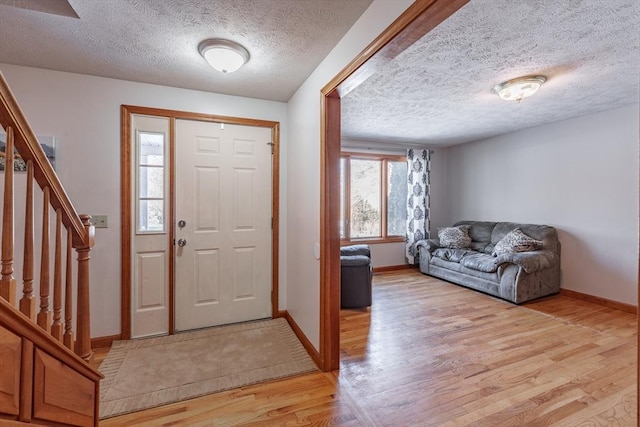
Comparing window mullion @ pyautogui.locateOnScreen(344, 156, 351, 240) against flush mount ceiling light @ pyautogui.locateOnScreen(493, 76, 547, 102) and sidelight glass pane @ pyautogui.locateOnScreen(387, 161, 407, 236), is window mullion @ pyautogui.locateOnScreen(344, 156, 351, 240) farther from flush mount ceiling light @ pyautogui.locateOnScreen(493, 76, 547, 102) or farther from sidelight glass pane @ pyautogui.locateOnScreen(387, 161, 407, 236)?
flush mount ceiling light @ pyautogui.locateOnScreen(493, 76, 547, 102)

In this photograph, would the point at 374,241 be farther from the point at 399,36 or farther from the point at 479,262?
the point at 399,36

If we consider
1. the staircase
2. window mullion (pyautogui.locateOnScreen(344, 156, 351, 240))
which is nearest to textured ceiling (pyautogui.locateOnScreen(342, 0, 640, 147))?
window mullion (pyautogui.locateOnScreen(344, 156, 351, 240))

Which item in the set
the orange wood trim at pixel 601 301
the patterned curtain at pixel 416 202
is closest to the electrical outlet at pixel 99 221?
the patterned curtain at pixel 416 202

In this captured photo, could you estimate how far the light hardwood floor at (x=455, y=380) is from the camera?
1706 millimetres

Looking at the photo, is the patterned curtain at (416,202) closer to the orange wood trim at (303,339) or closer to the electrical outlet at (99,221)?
the orange wood trim at (303,339)

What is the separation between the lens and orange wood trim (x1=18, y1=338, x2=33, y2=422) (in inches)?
41.1

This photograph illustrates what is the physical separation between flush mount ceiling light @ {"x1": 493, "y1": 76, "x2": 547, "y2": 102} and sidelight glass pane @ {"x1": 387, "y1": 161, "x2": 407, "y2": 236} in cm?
267

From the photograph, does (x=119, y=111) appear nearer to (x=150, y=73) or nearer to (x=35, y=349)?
(x=150, y=73)

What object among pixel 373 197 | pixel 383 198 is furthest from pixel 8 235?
pixel 383 198

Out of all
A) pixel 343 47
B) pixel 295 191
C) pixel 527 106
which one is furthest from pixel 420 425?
pixel 527 106

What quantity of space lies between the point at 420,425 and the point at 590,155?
405 centimetres

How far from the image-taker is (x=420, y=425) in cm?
165

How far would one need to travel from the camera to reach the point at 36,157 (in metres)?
1.21

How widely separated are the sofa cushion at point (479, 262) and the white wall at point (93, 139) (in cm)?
426
